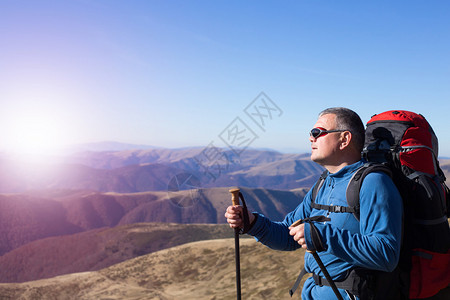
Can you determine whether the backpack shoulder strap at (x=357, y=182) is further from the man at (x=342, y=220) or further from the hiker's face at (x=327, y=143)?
the hiker's face at (x=327, y=143)

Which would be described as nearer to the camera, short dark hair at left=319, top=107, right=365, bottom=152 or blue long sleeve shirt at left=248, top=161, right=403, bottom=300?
blue long sleeve shirt at left=248, top=161, right=403, bottom=300

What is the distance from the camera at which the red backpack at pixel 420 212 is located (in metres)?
2.19

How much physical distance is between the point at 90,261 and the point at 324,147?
40.8m

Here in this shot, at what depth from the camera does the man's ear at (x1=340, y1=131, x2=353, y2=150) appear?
237 centimetres

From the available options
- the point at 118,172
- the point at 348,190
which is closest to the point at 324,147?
the point at 348,190

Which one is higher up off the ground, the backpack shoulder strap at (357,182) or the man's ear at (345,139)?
the man's ear at (345,139)

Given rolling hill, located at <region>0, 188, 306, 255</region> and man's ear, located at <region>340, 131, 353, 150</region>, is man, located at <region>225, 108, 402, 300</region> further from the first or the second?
rolling hill, located at <region>0, 188, 306, 255</region>

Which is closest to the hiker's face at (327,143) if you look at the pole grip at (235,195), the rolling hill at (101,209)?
the pole grip at (235,195)

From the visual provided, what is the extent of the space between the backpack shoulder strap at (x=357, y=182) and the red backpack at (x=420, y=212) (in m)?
0.22

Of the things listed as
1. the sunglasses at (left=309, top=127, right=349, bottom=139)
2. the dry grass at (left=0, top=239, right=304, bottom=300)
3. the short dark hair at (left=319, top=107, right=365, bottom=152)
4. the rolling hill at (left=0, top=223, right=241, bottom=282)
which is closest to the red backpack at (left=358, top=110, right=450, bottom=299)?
the short dark hair at (left=319, top=107, right=365, bottom=152)

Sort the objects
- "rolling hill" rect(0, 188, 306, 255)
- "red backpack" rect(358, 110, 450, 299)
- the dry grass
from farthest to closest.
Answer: "rolling hill" rect(0, 188, 306, 255), the dry grass, "red backpack" rect(358, 110, 450, 299)

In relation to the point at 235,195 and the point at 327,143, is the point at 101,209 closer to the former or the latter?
the point at 235,195

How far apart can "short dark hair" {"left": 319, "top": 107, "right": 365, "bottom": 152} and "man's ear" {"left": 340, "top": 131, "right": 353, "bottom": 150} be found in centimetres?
3

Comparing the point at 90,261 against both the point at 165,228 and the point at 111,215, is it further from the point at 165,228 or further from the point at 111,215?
the point at 111,215
